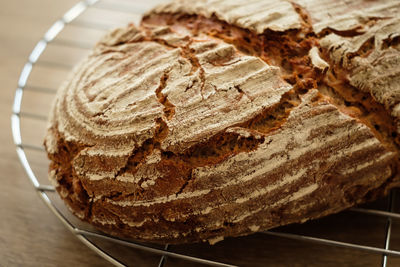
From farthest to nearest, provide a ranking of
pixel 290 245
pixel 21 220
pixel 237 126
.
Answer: pixel 21 220 < pixel 290 245 < pixel 237 126

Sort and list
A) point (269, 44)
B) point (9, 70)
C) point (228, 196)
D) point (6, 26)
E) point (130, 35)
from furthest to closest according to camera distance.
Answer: point (6, 26) < point (9, 70) < point (130, 35) < point (269, 44) < point (228, 196)

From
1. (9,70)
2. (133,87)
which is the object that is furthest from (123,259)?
(9,70)

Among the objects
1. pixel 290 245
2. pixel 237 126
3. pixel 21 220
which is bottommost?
pixel 290 245

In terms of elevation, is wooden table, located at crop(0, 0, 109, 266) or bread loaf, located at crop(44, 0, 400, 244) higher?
bread loaf, located at crop(44, 0, 400, 244)

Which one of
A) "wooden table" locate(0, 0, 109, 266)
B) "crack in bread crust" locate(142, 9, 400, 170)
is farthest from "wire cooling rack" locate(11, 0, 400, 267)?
"crack in bread crust" locate(142, 9, 400, 170)

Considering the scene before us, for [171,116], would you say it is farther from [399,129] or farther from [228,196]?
[399,129]

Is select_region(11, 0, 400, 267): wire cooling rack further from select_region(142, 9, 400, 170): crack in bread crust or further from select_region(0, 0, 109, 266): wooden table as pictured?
select_region(142, 9, 400, 170): crack in bread crust

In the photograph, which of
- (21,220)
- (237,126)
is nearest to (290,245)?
(237,126)

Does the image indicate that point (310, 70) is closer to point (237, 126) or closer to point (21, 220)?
point (237, 126)
